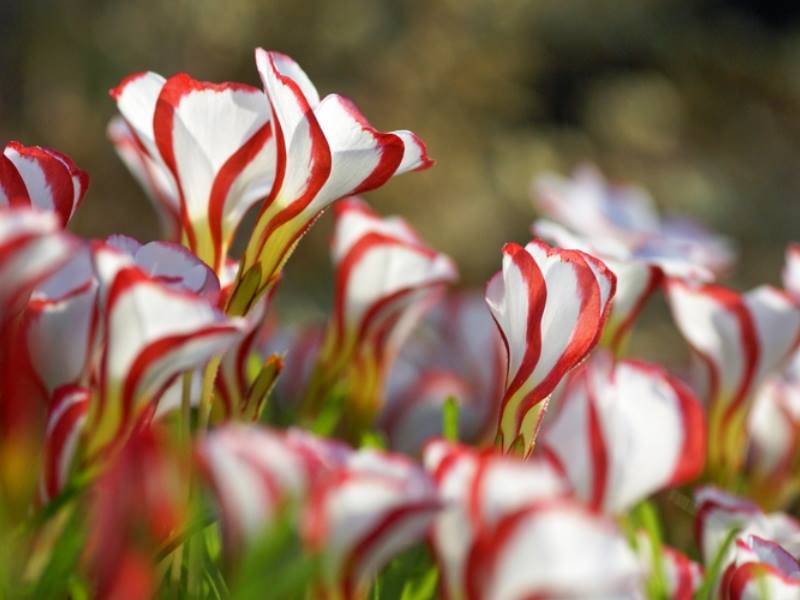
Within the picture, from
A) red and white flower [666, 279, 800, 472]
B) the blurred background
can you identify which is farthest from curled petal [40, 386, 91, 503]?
the blurred background

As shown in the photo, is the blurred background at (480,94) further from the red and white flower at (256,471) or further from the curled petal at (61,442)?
the red and white flower at (256,471)

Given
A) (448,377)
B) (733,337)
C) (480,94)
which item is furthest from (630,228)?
(480,94)

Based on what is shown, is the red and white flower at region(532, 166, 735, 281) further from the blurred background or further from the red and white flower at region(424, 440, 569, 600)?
the blurred background

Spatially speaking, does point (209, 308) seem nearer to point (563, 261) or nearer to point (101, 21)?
point (563, 261)

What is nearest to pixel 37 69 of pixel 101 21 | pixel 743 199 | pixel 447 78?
pixel 101 21

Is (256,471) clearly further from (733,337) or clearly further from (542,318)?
(733,337)

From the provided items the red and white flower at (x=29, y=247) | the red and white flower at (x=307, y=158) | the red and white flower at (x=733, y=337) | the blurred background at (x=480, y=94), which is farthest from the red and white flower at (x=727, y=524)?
the blurred background at (x=480, y=94)

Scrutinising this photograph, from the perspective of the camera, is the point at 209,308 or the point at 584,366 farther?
the point at 584,366
